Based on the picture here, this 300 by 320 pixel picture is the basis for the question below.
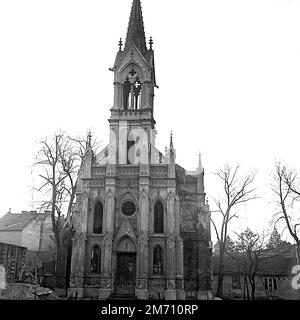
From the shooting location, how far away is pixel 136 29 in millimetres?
39938

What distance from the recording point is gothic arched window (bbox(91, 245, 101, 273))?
3055cm

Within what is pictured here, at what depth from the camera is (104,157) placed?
34750 millimetres

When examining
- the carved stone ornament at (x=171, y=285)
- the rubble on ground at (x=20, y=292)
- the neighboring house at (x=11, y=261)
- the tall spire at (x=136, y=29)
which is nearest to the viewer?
the rubble on ground at (x=20, y=292)

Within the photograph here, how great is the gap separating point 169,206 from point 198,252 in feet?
14.7

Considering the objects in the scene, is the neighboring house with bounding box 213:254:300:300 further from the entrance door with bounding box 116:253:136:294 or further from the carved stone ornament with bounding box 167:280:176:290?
the entrance door with bounding box 116:253:136:294

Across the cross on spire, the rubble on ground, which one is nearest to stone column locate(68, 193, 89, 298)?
the rubble on ground

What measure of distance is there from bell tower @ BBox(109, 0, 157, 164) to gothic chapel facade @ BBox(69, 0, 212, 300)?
0.09 metres

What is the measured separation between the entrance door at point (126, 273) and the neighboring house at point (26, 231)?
20849 mm

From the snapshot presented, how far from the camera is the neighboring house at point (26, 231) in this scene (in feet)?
167

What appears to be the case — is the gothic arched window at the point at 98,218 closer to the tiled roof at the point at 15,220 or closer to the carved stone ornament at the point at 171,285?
the carved stone ornament at the point at 171,285

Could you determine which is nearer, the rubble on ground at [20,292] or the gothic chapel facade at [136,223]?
the rubble on ground at [20,292]

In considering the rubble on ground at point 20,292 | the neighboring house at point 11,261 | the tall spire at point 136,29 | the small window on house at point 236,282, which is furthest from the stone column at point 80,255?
the small window on house at point 236,282
